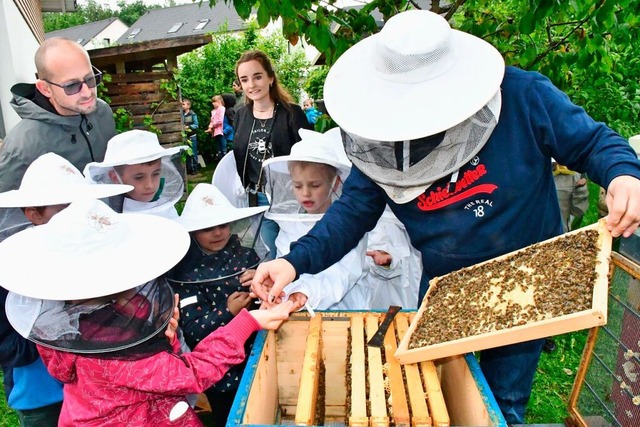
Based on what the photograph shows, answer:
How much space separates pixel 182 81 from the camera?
51.1 ft

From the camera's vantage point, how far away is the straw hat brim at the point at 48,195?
95.1 inches

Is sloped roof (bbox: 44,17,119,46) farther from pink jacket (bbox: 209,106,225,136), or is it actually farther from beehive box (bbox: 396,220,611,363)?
beehive box (bbox: 396,220,611,363)

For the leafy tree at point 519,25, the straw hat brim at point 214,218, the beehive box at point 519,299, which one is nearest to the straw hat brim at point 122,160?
the straw hat brim at point 214,218

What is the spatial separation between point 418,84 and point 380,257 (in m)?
1.39

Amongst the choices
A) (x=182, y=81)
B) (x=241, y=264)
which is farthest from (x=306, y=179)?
(x=182, y=81)

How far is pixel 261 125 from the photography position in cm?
448

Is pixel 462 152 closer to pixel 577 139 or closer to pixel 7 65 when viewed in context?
pixel 577 139

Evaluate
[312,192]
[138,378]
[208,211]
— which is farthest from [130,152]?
[138,378]

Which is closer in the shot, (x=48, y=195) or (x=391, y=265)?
(x=48, y=195)

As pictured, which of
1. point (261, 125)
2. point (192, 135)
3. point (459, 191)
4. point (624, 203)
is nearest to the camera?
point (624, 203)

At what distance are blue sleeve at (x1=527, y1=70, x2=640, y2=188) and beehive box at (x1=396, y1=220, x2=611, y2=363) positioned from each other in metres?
0.20

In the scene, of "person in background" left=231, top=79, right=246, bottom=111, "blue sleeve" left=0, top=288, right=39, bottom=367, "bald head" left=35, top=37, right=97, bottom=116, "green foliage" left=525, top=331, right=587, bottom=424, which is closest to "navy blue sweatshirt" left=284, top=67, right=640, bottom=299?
"blue sleeve" left=0, top=288, right=39, bottom=367

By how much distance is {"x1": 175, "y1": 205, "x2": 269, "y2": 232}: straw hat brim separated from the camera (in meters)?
2.68

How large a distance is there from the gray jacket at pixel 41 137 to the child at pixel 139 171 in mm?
282
